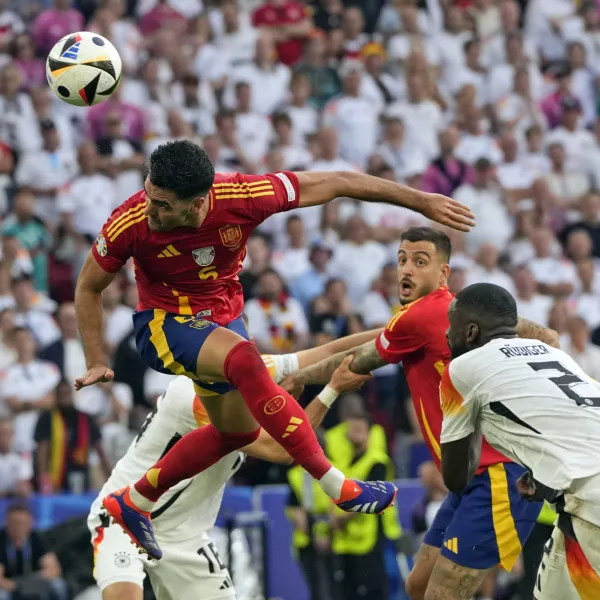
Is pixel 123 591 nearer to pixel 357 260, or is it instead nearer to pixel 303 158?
pixel 357 260

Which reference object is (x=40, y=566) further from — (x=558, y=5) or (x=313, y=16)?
(x=558, y=5)

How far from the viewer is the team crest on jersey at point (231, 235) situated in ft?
26.1

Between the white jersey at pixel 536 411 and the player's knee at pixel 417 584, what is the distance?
1649 mm

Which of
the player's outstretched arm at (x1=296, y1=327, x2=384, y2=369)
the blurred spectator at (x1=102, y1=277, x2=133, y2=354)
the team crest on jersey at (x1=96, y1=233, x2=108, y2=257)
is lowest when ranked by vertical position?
the player's outstretched arm at (x1=296, y1=327, x2=384, y2=369)

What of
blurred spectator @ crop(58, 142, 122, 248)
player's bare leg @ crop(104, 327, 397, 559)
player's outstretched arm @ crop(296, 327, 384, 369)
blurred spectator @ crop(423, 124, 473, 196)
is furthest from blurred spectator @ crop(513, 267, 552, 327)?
player's bare leg @ crop(104, 327, 397, 559)

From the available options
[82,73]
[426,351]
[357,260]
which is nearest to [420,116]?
[357,260]

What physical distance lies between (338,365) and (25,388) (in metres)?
5.83

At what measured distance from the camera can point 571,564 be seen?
7.17m

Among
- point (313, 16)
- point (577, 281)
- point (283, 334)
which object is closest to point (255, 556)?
point (283, 334)

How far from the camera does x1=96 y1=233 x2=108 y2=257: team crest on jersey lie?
7.85 metres

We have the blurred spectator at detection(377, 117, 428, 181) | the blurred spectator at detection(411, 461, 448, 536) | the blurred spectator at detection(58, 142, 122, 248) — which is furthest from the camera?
the blurred spectator at detection(377, 117, 428, 181)

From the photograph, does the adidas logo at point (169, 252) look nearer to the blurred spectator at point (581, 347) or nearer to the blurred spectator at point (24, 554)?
the blurred spectator at point (24, 554)

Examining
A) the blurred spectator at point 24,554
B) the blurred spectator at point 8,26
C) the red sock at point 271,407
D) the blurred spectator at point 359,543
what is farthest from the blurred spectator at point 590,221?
the red sock at point 271,407

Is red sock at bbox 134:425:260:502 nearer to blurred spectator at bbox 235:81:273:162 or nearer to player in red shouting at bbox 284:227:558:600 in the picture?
player in red shouting at bbox 284:227:558:600
